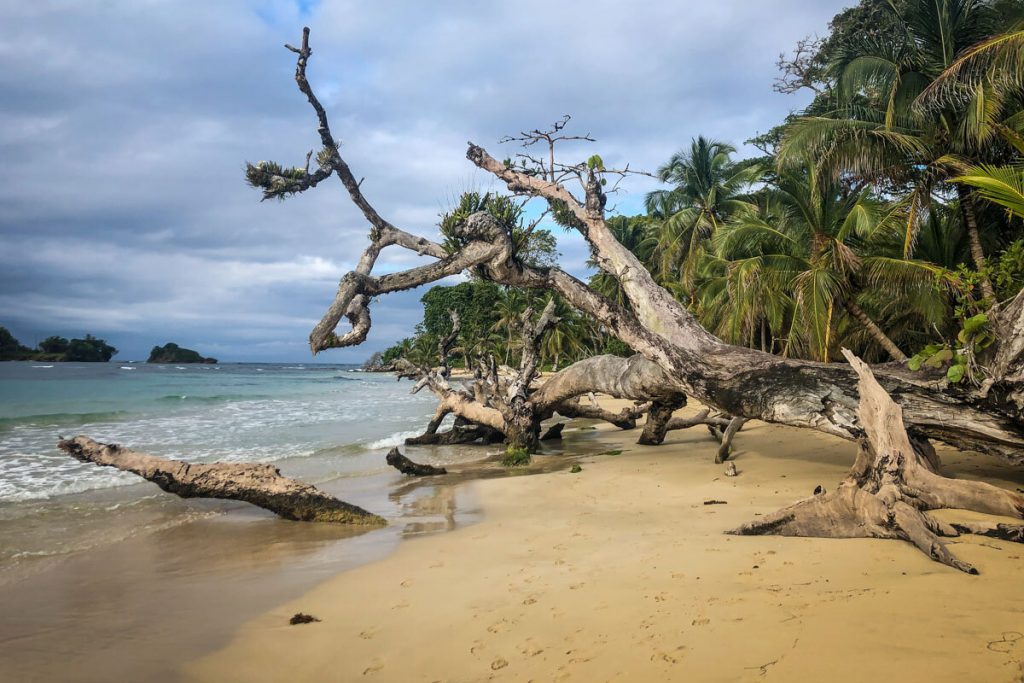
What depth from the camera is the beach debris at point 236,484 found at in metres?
6.96

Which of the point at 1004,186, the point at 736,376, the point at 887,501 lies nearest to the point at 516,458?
the point at 736,376

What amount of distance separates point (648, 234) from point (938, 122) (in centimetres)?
2906

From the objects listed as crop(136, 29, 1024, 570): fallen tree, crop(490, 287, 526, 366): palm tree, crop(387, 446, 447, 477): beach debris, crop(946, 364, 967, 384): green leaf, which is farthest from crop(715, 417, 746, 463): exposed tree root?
crop(490, 287, 526, 366): palm tree

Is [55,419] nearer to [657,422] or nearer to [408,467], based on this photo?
[408,467]

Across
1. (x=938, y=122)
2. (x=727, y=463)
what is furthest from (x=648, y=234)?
(x=727, y=463)

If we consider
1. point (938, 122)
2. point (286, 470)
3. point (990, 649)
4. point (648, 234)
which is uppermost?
point (648, 234)

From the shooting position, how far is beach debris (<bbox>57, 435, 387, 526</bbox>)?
6.96m

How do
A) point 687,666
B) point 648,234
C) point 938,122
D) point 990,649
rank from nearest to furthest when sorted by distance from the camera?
point 990,649 → point 687,666 → point 938,122 → point 648,234

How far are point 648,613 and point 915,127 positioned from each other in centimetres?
1321

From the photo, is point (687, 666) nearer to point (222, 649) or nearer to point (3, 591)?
point (222, 649)

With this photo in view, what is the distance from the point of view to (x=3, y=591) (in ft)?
16.8

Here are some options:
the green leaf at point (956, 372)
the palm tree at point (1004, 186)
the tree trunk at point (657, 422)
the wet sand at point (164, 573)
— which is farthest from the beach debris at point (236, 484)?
the palm tree at point (1004, 186)

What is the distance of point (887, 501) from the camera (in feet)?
15.7

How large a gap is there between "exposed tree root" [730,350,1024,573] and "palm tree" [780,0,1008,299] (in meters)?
7.93
